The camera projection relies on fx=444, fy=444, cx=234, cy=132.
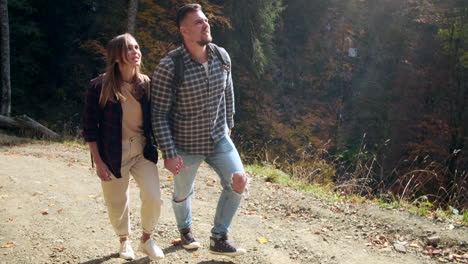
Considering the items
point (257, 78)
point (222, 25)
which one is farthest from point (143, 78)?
point (257, 78)

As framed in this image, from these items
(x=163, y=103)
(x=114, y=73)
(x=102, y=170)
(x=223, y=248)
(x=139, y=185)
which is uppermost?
(x=114, y=73)

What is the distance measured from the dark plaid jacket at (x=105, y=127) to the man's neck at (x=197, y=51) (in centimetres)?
71

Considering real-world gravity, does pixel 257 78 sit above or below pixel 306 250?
above

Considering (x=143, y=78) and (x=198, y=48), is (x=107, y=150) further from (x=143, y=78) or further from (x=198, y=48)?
(x=198, y=48)

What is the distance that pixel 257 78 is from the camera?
17.2m

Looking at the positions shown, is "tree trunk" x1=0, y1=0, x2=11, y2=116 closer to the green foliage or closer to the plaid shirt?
the green foliage

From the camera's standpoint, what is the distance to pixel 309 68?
72.1 ft

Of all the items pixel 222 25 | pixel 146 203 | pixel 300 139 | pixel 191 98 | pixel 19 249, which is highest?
pixel 222 25

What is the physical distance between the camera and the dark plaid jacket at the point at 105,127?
332cm

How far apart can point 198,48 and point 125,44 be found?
1.88ft

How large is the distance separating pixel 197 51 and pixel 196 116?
52cm

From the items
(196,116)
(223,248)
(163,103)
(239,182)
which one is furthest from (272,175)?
(163,103)

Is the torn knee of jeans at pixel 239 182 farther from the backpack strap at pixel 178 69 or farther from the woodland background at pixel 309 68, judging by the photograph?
the woodland background at pixel 309 68

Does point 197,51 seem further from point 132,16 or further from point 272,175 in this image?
point 132,16
